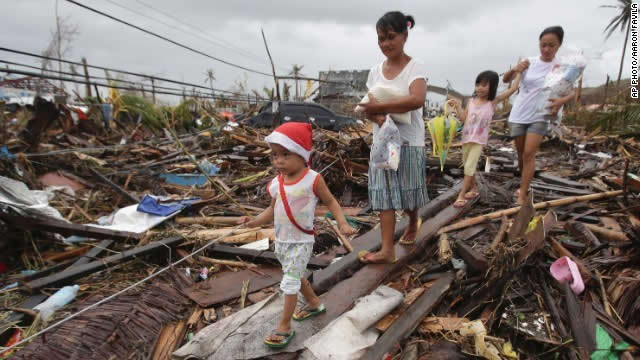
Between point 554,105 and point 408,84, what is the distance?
2.10 metres

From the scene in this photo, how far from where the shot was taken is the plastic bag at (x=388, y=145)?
233 centimetres

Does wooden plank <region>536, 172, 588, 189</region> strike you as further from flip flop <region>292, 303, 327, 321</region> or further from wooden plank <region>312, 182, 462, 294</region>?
flip flop <region>292, 303, 327, 321</region>

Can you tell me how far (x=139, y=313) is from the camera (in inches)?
94.7

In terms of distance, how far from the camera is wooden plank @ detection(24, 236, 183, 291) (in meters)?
2.84

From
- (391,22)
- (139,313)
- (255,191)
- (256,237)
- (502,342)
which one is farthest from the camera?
(255,191)

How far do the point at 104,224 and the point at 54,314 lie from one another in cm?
181

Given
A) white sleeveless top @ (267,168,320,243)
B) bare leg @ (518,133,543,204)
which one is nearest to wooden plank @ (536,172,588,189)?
bare leg @ (518,133,543,204)

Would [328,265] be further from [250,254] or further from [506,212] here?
[506,212]

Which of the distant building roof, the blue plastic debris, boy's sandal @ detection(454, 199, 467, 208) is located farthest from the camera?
the distant building roof

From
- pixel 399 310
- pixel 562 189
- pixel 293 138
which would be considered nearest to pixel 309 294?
pixel 399 310

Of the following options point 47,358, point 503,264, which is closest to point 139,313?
point 47,358

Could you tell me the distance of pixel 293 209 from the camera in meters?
1.95

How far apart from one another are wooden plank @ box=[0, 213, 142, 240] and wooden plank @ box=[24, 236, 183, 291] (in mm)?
434

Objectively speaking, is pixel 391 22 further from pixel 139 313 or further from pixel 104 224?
pixel 104 224
